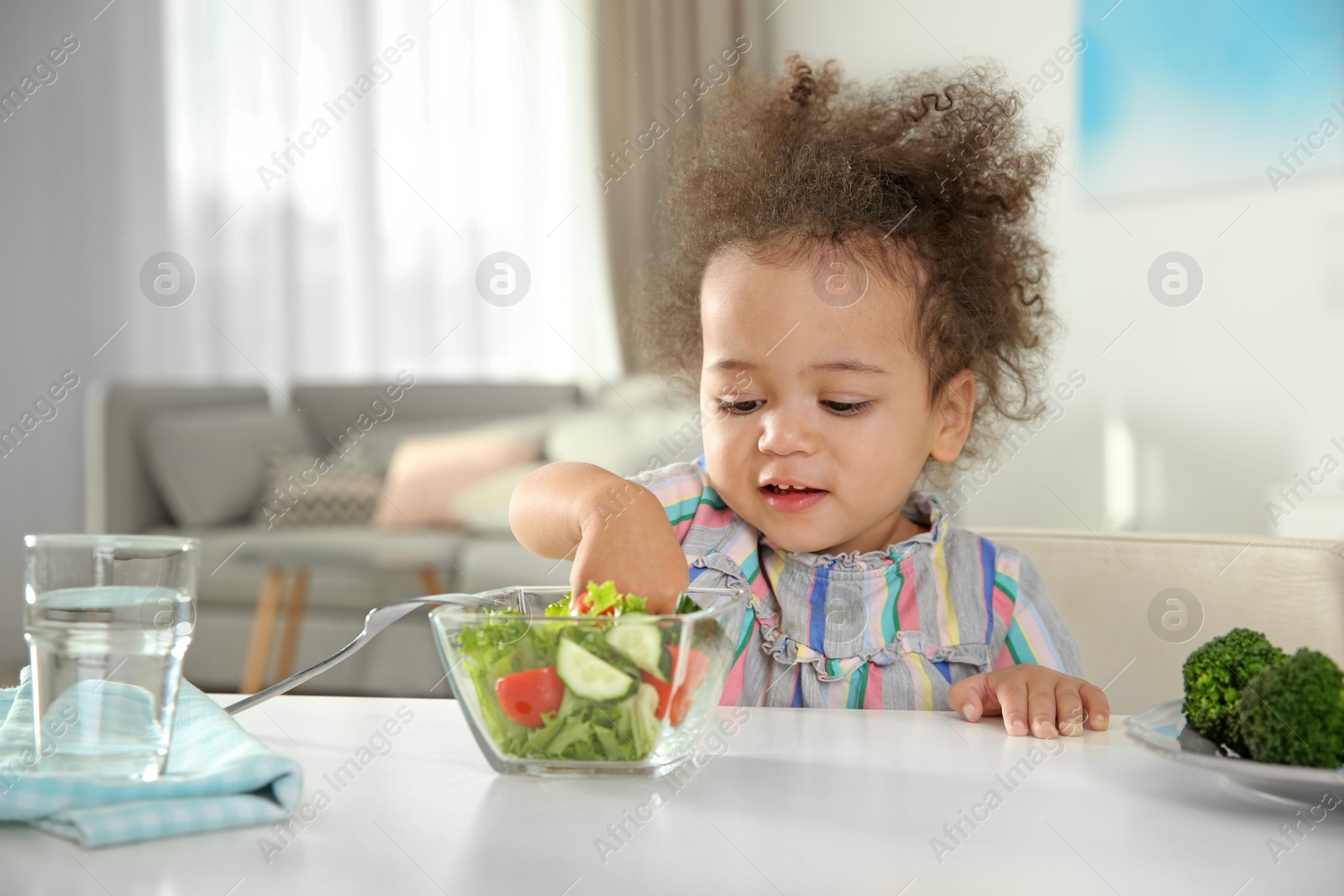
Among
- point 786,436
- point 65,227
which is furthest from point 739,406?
point 65,227

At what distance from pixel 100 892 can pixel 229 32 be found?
399 centimetres

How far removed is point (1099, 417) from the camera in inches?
117

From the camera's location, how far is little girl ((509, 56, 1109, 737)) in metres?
0.93

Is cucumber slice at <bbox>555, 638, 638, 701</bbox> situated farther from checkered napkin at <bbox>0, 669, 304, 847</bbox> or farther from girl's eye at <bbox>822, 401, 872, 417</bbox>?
girl's eye at <bbox>822, 401, 872, 417</bbox>

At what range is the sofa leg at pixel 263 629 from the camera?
3105mm

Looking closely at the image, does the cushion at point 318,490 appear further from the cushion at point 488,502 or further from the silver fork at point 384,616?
the silver fork at point 384,616

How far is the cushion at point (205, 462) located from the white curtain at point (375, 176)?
51 centimetres

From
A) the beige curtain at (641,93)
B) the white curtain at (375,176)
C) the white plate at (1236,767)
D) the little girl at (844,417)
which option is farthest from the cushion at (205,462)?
the white plate at (1236,767)

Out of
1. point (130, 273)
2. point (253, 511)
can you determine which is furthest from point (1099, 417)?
point (130, 273)

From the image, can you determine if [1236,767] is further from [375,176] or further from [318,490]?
[375,176]

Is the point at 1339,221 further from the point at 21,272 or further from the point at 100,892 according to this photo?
the point at 21,272

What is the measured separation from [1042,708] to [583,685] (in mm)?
319

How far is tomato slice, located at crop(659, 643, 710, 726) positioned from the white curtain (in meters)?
3.32

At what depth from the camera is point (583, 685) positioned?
0.48 metres
